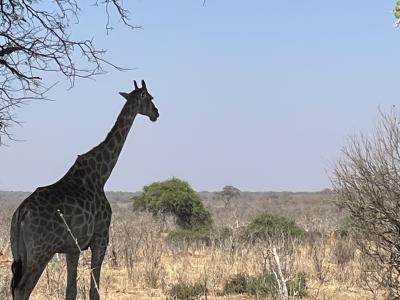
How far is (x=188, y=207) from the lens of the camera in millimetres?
35750

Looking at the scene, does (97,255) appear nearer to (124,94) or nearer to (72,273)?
(72,273)

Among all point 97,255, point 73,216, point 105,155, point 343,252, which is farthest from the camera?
point 343,252

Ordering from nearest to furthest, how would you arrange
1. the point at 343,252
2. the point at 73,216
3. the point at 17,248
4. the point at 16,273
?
1. the point at 16,273
2. the point at 17,248
3. the point at 73,216
4. the point at 343,252

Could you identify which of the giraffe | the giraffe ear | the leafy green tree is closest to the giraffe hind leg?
the giraffe

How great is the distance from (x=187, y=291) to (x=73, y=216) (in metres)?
4.20

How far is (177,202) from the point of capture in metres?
Result: 36.1

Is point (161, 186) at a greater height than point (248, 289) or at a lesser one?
greater

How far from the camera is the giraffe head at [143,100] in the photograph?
26.4 ft

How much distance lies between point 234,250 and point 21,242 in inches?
333

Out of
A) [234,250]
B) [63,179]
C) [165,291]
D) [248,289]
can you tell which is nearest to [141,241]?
[234,250]

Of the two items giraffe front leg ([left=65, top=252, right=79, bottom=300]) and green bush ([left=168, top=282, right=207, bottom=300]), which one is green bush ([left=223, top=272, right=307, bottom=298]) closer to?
green bush ([left=168, top=282, right=207, bottom=300])

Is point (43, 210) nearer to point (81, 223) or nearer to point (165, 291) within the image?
point (81, 223)

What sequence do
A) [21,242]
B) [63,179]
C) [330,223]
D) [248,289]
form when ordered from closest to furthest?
[21,242] → [63,179] → [248,289] → [330,223]

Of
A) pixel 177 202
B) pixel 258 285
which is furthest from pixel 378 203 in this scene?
pixel 177 202
